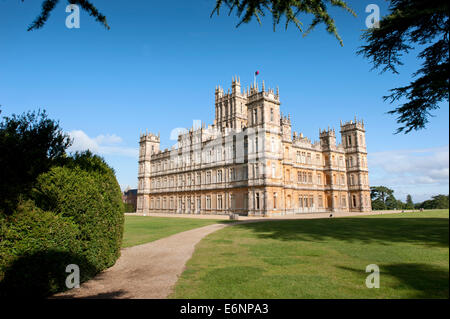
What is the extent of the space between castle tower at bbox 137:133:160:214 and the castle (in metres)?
0.22

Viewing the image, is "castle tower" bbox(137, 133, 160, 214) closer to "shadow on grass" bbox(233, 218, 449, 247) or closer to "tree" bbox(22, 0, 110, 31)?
"shadow on grass" bbox(233, 218, 449, 247)

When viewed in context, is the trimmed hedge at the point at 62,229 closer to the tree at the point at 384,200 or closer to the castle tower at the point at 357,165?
the castle tower at the point at 357,165

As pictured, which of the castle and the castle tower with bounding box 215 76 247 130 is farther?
the castle tower with bounding box 215 76 247 130

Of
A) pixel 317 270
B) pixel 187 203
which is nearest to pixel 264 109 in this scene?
pixel 187 203

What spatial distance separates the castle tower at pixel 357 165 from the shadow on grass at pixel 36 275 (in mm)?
51851

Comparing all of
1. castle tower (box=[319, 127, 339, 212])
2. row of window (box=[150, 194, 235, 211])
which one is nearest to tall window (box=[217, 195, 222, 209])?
row of window (box=[150, 194, 235, 211])

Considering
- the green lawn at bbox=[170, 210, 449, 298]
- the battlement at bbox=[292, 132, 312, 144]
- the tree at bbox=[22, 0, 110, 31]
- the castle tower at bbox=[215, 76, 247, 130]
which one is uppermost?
the castle tower at bbox=[215, 76, 247, 130]

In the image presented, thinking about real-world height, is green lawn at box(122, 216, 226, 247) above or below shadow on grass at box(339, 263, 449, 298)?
below

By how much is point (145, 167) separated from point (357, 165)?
1767 inches

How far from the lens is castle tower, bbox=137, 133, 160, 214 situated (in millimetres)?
60375

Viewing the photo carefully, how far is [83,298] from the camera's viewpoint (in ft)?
19.7

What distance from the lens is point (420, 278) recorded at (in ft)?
20.1

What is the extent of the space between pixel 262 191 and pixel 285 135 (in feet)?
40.4
